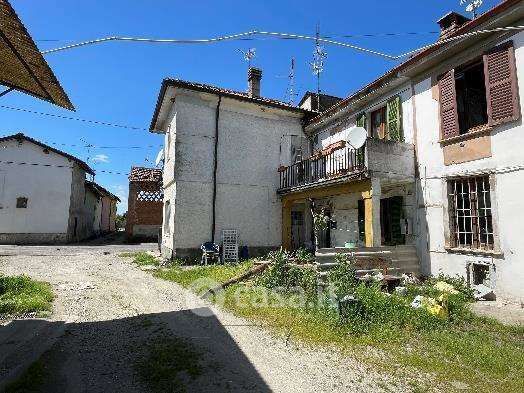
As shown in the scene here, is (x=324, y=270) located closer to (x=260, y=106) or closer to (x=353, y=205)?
(x=353, y=205)

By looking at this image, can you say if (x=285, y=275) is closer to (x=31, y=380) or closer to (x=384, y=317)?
(x=384, y=317)

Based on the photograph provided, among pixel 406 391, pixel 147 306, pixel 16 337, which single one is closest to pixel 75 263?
pixel 147 306

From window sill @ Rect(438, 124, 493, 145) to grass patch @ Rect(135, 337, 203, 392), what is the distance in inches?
325

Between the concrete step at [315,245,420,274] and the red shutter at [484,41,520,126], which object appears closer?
the red shutter at [484,41,520,126]

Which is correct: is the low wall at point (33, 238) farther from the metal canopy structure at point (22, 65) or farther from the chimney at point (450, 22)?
the chimney at point (450, 22)

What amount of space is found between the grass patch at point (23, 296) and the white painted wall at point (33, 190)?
57.8 feet

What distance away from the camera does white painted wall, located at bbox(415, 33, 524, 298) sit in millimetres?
7152

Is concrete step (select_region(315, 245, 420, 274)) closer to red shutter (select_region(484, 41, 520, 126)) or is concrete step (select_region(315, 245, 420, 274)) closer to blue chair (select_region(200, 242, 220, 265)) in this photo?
red shutter (select_region(484, 41, 520, 126))

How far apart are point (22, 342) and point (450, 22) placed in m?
13.6

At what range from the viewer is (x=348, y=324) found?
5.50 meters

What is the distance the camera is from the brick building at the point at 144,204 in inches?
1051

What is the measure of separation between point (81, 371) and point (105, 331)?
1.54m

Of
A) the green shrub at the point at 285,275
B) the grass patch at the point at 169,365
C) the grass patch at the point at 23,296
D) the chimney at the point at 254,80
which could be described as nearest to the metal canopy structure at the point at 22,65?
the grass patch at the point at 23,296

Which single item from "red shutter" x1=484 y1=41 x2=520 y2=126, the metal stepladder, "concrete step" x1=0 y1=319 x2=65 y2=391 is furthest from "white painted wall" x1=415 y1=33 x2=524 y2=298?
"concrete step" x1=0 y1=319 x2=65 y2=391
